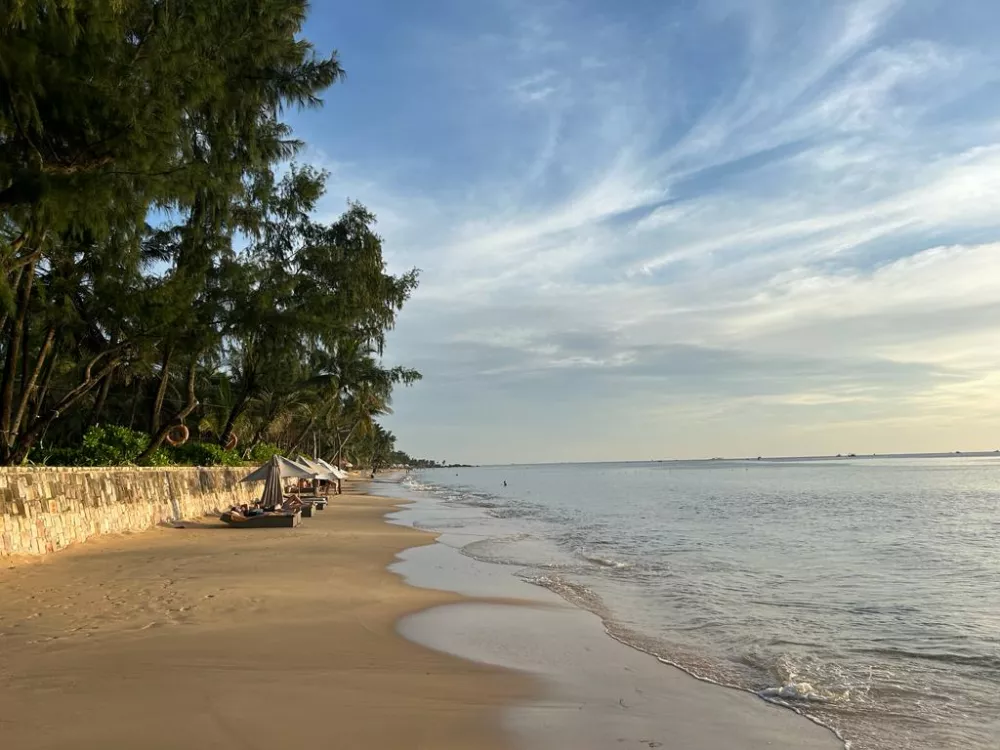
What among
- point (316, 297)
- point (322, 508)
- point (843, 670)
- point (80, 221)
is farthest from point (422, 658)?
point (322, 508)

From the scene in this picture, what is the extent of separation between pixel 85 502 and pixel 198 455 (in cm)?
1068

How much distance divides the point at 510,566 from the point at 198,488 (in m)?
12.0

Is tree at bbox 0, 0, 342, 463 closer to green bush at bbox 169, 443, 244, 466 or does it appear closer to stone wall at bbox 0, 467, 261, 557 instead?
stone wall at bbox 0, 467, 261, 557

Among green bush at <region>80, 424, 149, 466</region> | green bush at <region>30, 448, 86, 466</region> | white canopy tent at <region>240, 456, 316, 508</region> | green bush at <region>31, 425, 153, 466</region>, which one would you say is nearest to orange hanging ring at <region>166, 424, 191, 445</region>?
green bush at <region>80, 424, 149, 466</region>

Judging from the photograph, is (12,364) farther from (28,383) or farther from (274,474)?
(274,474)

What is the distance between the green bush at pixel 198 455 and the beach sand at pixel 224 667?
12.4m

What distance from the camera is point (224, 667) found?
588 cm

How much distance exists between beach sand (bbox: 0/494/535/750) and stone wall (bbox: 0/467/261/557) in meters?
0.80

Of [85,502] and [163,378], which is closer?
[85,502]

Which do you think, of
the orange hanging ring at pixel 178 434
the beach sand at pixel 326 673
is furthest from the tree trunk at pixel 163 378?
the beach sand at pixel 326 673

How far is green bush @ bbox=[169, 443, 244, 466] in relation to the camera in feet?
76.8

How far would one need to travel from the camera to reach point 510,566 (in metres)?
13.9

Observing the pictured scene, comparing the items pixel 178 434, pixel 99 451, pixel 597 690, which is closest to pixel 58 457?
pixel 99 451

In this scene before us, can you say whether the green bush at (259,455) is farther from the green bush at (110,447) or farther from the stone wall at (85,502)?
the green bush at (110,447)
